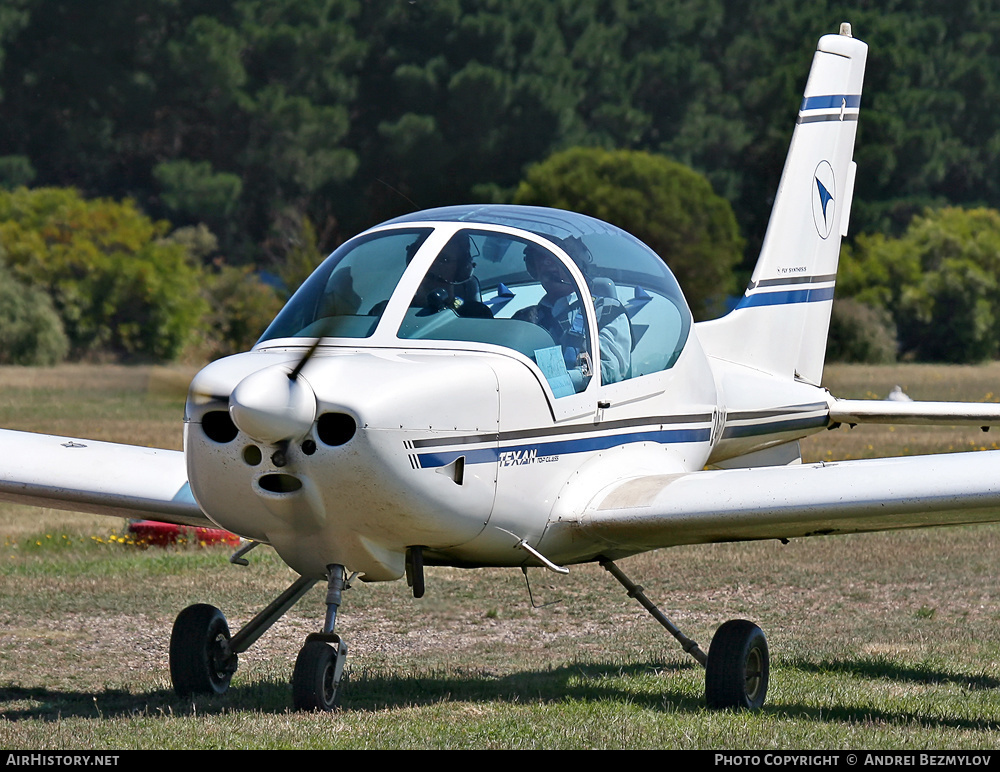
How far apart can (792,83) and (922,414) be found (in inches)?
1793

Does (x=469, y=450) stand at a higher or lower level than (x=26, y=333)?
higher

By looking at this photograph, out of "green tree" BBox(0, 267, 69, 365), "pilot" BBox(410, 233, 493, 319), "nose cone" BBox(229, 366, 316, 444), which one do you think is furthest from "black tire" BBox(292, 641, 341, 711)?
"green tree" BBox(0, 267, 69, 365)

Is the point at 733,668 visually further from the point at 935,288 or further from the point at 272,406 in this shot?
the point at 935,288

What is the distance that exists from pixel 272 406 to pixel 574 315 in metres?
1.90

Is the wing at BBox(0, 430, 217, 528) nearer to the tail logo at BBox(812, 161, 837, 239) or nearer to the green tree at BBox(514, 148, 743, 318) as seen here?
the tail logo at BBox(812, 161, 837, 239)

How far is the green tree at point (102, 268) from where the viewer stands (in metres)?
44.0

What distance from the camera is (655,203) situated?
4212cm

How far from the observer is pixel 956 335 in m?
53.4

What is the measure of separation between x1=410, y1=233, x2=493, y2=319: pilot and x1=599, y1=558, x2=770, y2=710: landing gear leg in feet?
6.66

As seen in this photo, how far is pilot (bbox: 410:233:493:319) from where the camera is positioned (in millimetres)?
6473

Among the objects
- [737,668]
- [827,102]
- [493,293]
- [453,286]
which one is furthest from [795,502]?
[827,102]

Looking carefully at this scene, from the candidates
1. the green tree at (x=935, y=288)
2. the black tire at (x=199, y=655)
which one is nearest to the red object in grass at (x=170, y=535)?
the black tire at (x=199, y=655)

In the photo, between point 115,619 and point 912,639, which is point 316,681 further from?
point 912,639
